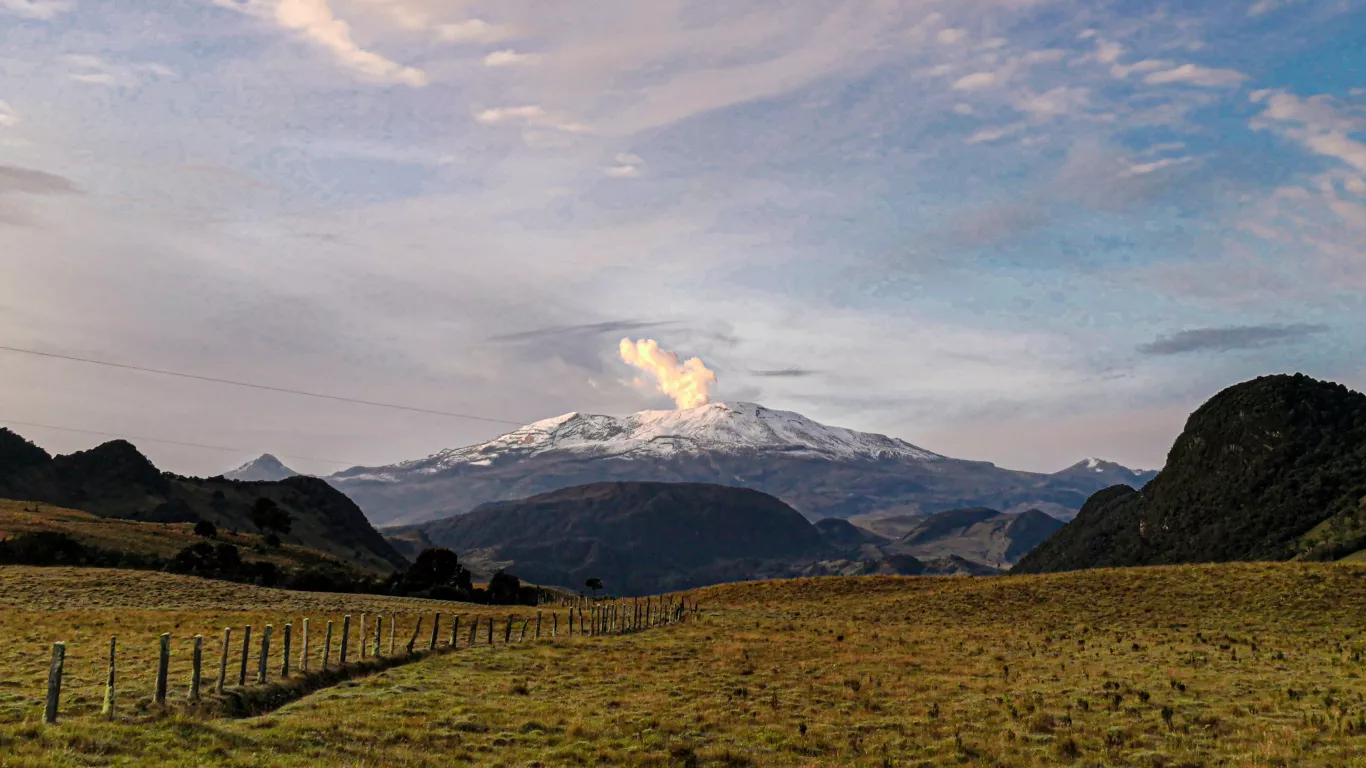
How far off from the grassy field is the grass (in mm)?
41709

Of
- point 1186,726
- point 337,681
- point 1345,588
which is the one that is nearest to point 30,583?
point 337,681

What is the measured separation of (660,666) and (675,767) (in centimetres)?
1999

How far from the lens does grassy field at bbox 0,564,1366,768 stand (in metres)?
22.1

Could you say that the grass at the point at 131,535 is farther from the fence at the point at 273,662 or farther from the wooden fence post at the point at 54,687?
the wooden fence post at the point at 54,687

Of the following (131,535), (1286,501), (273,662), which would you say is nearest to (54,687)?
(273,662)

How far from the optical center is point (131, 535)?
11062cm

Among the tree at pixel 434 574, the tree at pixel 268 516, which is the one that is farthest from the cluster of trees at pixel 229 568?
the tree at pixel 268 516

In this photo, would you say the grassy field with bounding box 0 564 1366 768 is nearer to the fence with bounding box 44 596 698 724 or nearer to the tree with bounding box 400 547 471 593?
the fence with bounding box 44 596 698 724

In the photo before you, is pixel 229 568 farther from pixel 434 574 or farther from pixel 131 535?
pixel 434 574

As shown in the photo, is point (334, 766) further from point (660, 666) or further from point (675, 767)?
point (660, 666)

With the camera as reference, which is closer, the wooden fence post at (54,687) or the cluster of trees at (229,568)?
the wooden fence post at (54,687)

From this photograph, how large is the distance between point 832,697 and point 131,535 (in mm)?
105041

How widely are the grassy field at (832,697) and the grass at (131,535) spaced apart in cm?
4171

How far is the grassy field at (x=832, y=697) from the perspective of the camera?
72.6 feet
